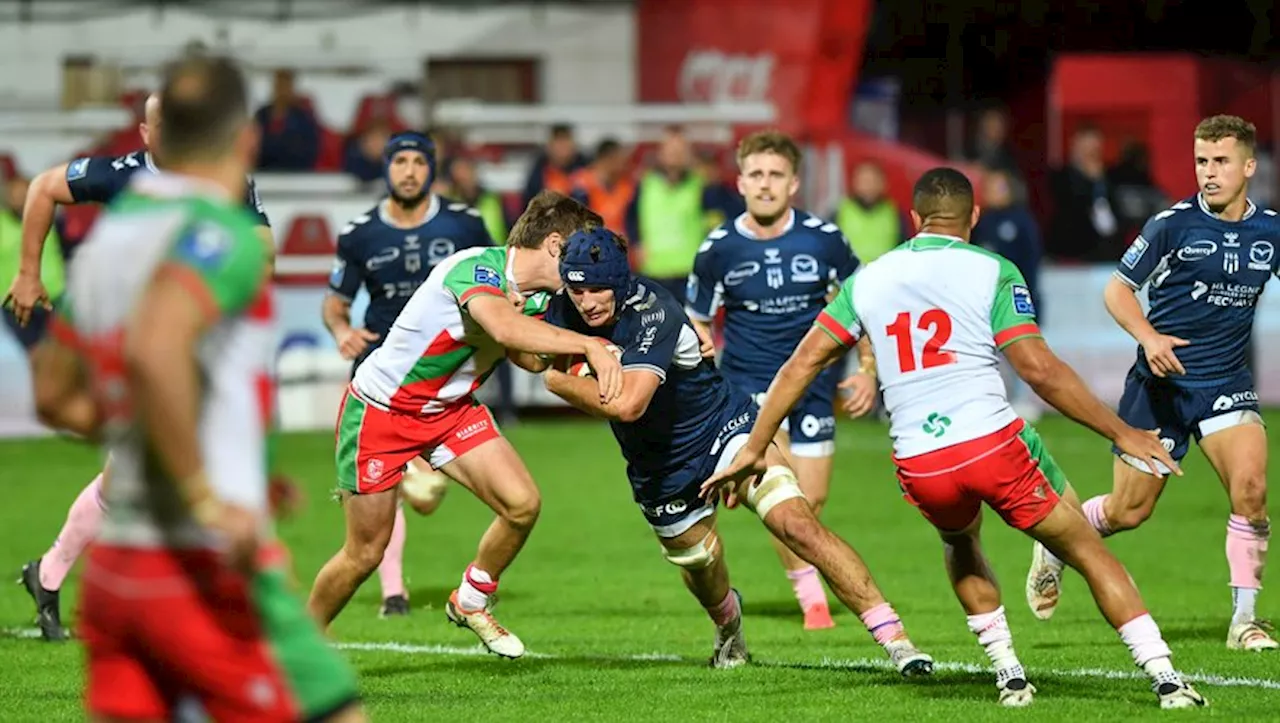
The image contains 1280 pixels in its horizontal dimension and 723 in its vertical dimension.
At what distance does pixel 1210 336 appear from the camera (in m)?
9.38

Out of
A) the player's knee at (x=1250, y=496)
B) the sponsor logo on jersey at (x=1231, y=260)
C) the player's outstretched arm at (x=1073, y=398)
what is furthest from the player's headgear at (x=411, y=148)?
the player's outstretched arm at (x=1073, y=398)

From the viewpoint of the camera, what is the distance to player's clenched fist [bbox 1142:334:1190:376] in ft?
29.7

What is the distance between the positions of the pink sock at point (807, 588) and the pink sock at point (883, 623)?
2128 mm

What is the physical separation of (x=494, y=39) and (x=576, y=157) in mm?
7582

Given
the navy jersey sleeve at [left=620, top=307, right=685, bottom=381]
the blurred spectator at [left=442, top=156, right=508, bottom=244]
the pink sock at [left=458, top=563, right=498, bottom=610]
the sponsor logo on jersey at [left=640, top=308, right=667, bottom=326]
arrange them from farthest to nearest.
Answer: the blurred spectator at [left=442, top=156, right=508, bottom=244] → the pink sock at [left=458, top=563, right=498, bottom=610] → the sponsor logo on jersey at [left=640, top=308, right=667, bottom=326] → the navy jersey sleeve at [left=620, top=307, right=685, bottom=381]

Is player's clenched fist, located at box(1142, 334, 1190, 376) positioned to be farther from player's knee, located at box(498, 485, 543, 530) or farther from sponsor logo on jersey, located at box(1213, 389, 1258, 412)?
player's knee, located at box(498, 485, 543, 530)

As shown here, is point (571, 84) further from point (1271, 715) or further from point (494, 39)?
point (1271, 715)

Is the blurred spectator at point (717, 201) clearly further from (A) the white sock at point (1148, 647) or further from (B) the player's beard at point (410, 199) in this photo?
(A) the white sock at point (1148, 647)

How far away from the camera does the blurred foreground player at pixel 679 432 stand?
7828 mm

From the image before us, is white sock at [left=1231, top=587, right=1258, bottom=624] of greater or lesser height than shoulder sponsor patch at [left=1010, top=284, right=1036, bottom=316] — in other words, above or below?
below

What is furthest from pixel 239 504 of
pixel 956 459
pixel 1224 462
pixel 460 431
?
pixel 1224 462

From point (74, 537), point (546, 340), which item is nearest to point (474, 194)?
point (74, 537)

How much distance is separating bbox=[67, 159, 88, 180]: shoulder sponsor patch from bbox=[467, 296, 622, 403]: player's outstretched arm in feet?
6.23

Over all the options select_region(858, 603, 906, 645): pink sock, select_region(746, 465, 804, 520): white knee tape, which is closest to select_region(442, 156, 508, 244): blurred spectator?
select_region(746, 465, 804, 520): white knee tape
